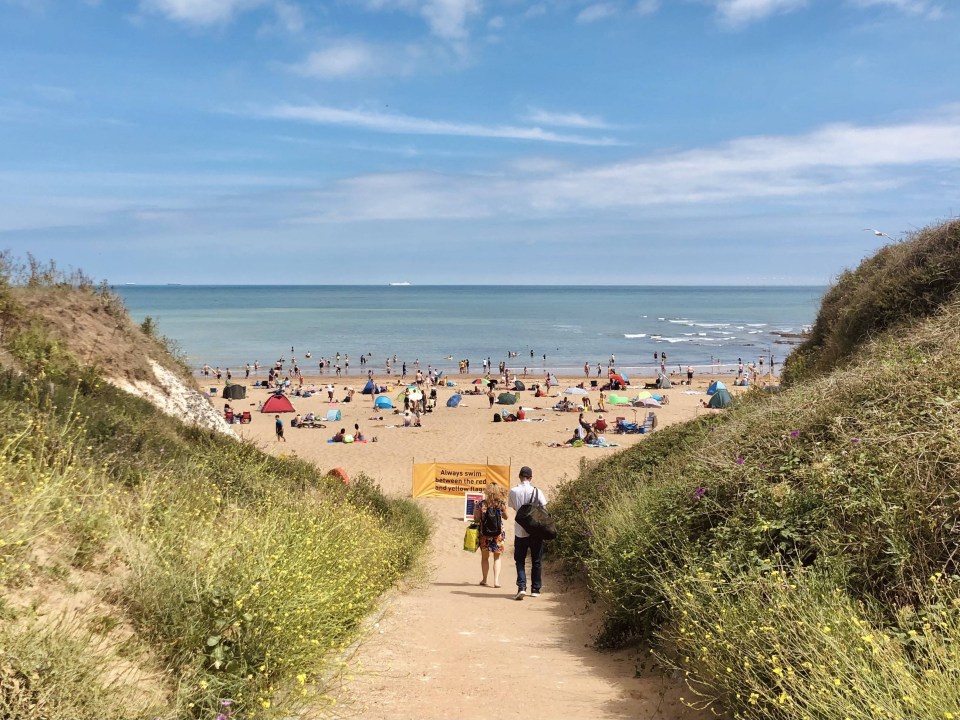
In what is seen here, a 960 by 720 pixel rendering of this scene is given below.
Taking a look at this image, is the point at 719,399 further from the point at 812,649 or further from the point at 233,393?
the point at 812,649

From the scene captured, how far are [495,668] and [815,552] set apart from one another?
2460 mm

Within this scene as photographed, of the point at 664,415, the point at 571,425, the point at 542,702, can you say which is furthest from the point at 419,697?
the point at 664,415

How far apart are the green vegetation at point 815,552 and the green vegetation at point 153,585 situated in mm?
2356

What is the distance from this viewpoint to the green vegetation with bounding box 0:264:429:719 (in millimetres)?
3346

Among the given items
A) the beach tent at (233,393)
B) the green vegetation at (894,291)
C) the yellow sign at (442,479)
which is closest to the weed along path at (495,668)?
the green vegetation at (894,291)

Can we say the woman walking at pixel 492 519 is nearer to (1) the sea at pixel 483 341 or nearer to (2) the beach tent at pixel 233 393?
(1) the sea at pixel 483 341

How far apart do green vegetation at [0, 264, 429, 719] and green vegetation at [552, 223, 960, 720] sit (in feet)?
7.73

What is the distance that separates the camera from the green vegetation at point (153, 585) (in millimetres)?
3346

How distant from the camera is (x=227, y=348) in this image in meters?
70.9

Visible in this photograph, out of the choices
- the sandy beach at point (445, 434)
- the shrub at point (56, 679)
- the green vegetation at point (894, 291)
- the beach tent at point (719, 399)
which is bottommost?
the sandy beach at point (445, 434)

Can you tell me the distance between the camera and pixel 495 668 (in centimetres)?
520

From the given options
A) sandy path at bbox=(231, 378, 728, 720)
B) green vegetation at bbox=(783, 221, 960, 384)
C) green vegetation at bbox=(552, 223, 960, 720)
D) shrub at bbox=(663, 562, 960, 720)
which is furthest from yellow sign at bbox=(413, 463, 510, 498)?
shrub at bbox=(663, 562, 960, 720)

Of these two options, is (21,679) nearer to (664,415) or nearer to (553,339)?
(664,415)

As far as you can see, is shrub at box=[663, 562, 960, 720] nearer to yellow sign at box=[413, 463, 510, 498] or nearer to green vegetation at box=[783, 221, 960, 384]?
green vegetation at box=[783, 221, 960, 384]
